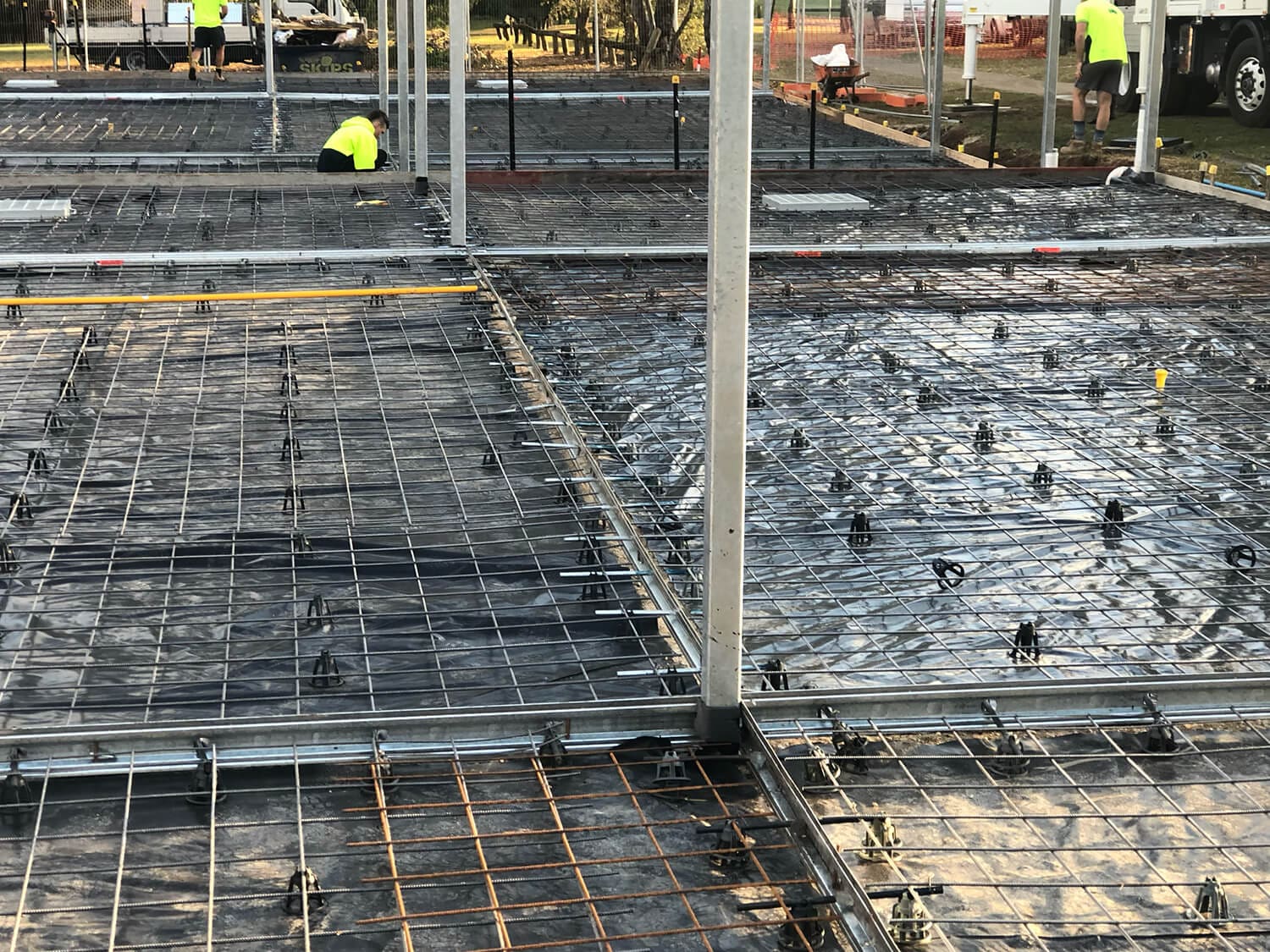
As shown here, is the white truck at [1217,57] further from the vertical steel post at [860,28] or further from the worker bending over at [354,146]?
the worker bending over at [354,146]

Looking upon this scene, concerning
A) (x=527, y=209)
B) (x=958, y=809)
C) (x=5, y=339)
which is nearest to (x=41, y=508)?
(x=5, y=339)

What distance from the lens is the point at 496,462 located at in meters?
5.43

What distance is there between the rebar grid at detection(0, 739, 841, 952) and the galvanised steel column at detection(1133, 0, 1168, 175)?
791 cm

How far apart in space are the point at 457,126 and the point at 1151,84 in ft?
14.7

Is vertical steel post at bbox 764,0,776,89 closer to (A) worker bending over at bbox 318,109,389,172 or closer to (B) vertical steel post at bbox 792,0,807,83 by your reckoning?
(B) vertical steel post at bbox 792,0,807,83

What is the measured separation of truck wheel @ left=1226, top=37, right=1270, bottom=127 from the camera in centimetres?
1556

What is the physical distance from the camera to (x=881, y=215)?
10.1 m

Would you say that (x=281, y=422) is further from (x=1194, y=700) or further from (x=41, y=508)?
(x=1194, y=700)

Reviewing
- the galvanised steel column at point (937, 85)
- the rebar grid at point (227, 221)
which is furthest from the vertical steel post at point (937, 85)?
the rebar grid at point (227, 221)

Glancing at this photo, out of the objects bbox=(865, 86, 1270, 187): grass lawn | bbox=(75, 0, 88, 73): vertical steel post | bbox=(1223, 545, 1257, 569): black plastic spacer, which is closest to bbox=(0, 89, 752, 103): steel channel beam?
bbox=(865, 86, 1270, 187): grass lawn

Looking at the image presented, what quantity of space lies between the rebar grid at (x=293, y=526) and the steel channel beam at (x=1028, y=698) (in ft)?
1.38

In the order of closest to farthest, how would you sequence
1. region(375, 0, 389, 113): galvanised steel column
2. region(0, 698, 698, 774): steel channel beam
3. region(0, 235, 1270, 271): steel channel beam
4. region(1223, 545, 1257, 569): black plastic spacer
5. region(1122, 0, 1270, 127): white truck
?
region(0, 698, 698, 774): steel channel beam → region(1223, 545, 1257, 569): black plastic spacer → region(0, 235, 1270, 271): steel channel beam → region(375, 0, 389, 113): galvanised steel column → region(1122, 0, 1270, 127): white truck

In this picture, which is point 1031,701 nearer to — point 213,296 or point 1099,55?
point 213,296

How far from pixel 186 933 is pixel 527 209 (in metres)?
7.82
